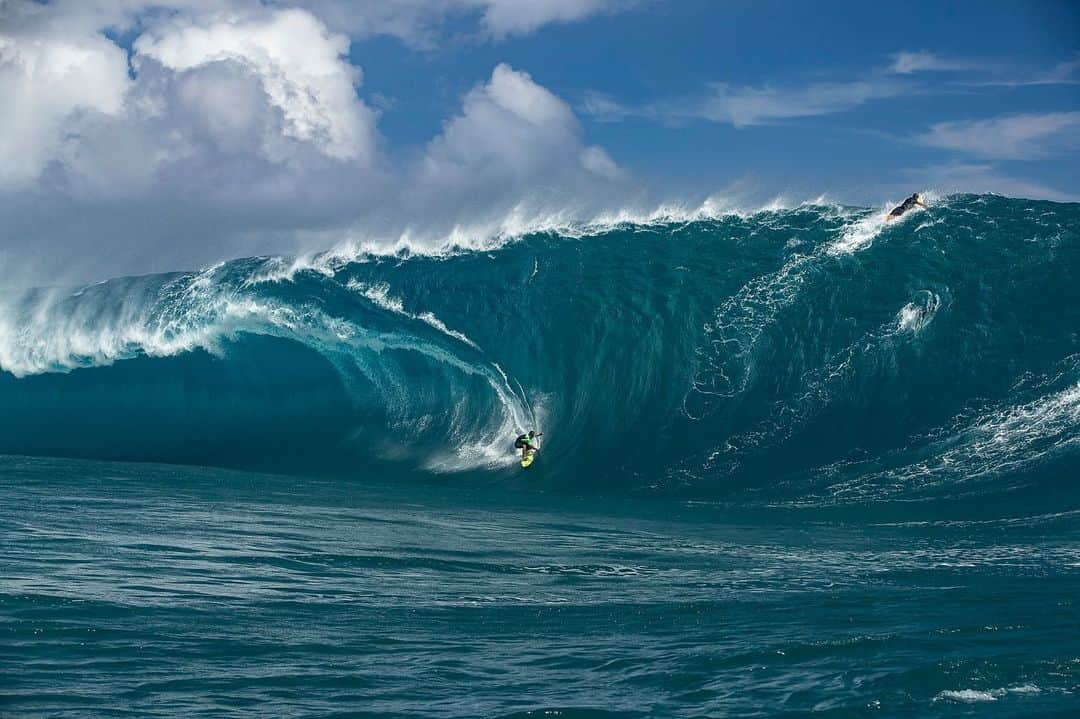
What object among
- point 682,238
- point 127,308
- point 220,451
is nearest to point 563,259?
point 682,238

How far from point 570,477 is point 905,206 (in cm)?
1030

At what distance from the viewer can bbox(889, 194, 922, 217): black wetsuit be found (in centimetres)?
2296

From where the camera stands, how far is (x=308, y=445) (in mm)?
20953

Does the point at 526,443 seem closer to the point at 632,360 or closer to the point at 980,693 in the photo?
the point at 632,360

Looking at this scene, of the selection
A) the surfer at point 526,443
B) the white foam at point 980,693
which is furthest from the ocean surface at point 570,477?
the surfer at point 526,443

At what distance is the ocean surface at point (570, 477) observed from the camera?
286 inches

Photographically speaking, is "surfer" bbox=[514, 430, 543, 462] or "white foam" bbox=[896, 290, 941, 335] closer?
"surfer" bbox=[514, 430, 543, 462]

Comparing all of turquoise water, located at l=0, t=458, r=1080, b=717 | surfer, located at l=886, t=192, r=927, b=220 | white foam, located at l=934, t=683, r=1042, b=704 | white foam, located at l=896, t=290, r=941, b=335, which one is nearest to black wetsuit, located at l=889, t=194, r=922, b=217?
surfer, located at l=886, t=192, r=927, b=220

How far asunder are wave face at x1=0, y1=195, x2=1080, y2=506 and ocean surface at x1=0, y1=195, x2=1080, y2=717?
0.07 metres

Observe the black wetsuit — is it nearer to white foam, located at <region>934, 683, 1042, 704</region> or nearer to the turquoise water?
the turquoise water

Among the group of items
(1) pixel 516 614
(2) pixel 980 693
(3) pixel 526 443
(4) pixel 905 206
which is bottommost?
(2) pixel 980 693

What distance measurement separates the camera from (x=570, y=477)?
18.6m

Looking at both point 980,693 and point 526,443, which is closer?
point 980,693

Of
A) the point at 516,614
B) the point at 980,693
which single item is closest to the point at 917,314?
the point at 516,614
